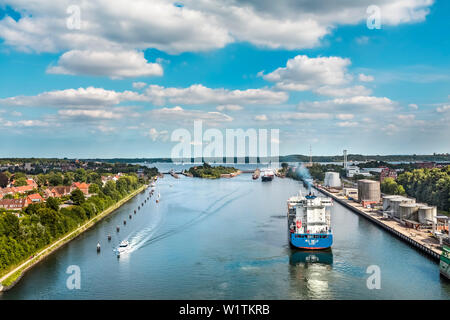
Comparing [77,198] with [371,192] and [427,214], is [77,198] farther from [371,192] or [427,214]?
[371,192]

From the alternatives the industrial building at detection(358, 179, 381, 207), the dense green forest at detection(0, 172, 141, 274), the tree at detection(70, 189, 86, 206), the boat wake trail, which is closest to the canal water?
the boat wake trail

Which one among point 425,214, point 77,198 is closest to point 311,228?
point 425,214

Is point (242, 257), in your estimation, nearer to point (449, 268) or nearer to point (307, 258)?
point (307, 258)

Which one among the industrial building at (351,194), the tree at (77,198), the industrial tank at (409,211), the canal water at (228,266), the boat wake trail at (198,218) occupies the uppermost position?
the tree at (77,198)

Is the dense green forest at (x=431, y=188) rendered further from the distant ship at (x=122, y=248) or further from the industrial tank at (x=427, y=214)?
the distant ship at (x=122, y=248)

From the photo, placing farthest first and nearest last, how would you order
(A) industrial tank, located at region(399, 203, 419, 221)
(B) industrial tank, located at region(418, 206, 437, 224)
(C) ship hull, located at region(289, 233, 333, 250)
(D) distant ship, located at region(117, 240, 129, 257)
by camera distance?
(A) industrial tank, located at region(399, 203, 419, 221)
(B) industrial tank, located at region(418, 206, 437, 224)
(C) ship hull, located at region(289, 233, 333, 250)
(D) distant ship, located at region(117, 240, 129, 257)

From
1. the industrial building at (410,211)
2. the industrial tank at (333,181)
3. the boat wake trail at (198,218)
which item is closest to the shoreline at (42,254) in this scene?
the boat wake trail at (198,218)

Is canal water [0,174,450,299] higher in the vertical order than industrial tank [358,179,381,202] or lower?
lower

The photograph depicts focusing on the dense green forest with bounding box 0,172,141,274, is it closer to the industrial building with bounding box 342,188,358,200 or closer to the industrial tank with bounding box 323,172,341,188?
the industrial building with bounding box 342,188,358,200
